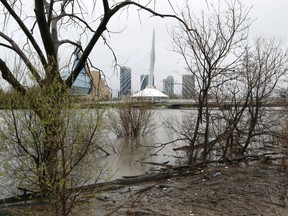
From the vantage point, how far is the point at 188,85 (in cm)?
1291

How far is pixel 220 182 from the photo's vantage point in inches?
388

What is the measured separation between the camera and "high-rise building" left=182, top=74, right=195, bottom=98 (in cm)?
1269

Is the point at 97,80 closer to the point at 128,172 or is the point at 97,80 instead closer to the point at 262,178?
the point at 128,172

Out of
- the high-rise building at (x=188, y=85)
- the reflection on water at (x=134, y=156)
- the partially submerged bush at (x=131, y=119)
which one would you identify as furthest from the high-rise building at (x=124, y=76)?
the partially submerged bush at (x=131, y=119)

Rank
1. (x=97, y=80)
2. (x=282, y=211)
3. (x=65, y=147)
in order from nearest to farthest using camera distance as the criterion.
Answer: (x=65, y=147) < (x=282, y=211) < (x=97, y=80)

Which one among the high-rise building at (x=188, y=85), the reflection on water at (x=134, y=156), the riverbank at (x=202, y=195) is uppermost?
the high-rise building at (x=188, y=85)

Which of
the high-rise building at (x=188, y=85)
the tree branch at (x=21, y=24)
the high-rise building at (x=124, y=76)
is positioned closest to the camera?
the tree branch at (x=21, y=24)

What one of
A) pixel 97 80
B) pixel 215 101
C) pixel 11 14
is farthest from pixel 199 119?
pixel 11 14

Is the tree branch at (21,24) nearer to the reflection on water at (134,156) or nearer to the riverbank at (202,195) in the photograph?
the riverbank at (202,195)

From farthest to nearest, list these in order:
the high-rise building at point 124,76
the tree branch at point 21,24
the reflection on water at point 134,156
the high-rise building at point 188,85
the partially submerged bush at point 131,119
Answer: the partially submerged bush at point 131,119 < the reflection on water at point 134,156 < the high-rise building at point 188,85 < the high-rise building at point 124,76 < the tree branch at point 21,24

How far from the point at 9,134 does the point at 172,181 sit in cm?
636

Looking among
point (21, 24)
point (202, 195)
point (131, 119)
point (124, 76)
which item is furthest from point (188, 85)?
point (131, 119)

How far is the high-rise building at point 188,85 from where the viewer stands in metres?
12.7

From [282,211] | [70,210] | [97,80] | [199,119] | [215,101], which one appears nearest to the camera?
[70,210]
